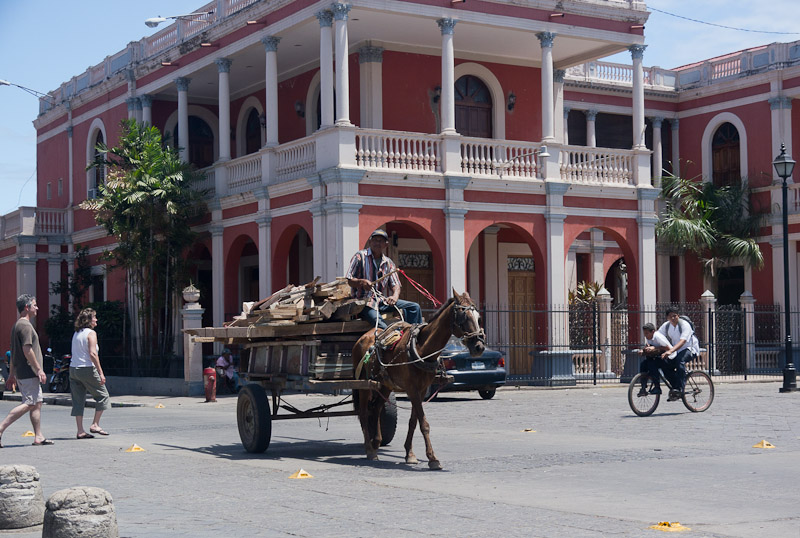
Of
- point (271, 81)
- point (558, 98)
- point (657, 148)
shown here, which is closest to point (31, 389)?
point (271, 81)

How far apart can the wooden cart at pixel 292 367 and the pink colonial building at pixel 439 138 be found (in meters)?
11.2

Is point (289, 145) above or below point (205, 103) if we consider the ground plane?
below

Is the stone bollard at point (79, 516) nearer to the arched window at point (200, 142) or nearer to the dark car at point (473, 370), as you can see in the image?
the dark car at point (473, 370)

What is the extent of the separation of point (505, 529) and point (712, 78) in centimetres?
3173

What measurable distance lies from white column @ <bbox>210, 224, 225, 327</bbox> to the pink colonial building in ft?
0.18

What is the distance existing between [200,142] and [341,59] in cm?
1113

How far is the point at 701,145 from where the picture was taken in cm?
3709

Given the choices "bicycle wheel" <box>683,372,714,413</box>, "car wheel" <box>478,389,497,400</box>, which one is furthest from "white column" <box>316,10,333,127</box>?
"bicycle wheel" <box>683,372,714,413</box>

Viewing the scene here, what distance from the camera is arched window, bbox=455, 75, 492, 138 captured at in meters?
30.2

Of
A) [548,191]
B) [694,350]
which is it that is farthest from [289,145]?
[694,350]

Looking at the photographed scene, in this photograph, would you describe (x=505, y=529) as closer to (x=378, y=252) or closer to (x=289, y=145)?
(x=378, y=252)

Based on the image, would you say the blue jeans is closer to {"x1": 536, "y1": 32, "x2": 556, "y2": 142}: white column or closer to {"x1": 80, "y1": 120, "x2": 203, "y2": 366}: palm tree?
{"x1": 536, "y1": 32, "x2": 556, "y2": 142}: white column

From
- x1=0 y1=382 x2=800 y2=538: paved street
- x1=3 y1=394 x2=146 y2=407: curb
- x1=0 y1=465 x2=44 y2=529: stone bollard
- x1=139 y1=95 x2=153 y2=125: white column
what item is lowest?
x1=3 y1=394 x2=146 y2=407: curb

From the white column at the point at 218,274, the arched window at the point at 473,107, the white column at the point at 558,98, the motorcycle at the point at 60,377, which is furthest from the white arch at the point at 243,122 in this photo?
the white column at the point at 558,98
